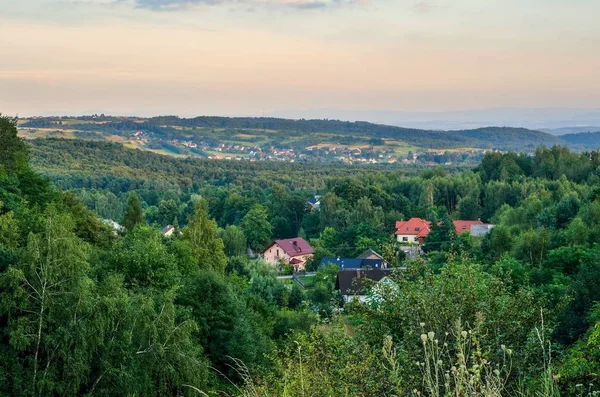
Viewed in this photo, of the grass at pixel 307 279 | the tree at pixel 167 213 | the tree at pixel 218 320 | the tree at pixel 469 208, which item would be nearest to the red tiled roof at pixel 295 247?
the grass at pixel 307 279

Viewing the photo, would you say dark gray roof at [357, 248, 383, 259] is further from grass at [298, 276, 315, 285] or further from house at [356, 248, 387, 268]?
grass at [298, 276, 315, 285]

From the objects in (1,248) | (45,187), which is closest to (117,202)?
(45,187)

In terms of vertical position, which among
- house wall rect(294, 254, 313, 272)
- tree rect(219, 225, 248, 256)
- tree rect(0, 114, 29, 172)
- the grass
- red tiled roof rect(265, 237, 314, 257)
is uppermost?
tree rect(0, 114, 29, 172)

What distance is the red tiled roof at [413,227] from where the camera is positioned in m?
69.9

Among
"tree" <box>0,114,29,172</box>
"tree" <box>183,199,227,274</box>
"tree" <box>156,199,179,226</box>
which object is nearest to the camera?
"tree" <box>0,114,29,172</box>

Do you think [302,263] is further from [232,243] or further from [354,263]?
[354,263]

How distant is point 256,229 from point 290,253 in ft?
26.2

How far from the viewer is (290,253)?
62.5m

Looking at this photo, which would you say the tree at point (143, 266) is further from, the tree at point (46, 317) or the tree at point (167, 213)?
the tree at point (167, 213)

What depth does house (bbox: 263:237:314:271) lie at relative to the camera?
60.9 m

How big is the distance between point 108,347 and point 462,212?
70597 millimetres

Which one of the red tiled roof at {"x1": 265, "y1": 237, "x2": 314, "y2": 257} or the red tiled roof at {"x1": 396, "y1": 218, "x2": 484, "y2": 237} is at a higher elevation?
the red tiled roof at {"x1": 396, "y1": 218, "x2": 484, "y2": 237}

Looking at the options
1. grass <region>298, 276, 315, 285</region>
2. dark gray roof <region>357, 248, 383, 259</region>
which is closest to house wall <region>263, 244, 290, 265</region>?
grass <region>298, 276, 315, 285</region>

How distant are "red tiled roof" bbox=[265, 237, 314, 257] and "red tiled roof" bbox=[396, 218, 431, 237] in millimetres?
11217
